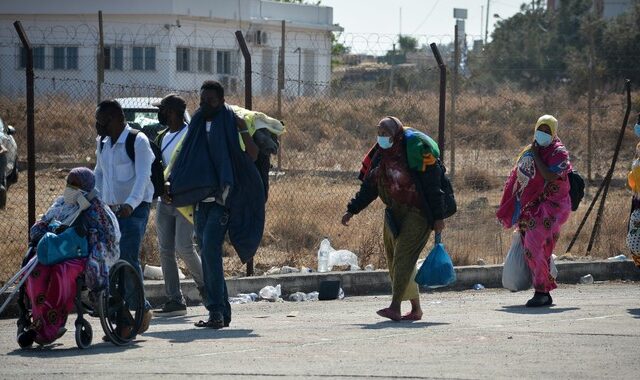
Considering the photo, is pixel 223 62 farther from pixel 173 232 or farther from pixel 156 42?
pixel 173 232

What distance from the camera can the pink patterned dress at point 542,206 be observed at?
10930mm

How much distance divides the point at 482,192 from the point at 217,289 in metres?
12.0

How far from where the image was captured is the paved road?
7.34m

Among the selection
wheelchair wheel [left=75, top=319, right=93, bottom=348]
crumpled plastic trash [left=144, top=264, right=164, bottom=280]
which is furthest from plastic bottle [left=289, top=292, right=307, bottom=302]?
wheelchair wheel [left=75, top=319, right=93, bottom=348]

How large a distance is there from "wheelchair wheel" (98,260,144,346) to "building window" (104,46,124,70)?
Answer: 29.2m

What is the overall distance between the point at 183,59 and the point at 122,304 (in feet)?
102

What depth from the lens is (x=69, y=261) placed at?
8156 millimetres

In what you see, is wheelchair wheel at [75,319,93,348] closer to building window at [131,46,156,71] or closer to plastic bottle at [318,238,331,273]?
plastic bottle at [318,238,331,273]

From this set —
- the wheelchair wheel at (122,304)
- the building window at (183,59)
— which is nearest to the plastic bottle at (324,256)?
the wheelchair wheel at (122,304)

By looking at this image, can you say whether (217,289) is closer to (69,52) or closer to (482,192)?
(482,192)

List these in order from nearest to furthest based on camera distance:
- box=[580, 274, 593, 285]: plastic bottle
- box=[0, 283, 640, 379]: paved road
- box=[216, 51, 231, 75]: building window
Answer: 1. box=[0, 283, 640, 379]: paved road
2. box=[580, 274, 593, 285]: plastic bottle
3. box=[216, 51, 231, 75]: building window

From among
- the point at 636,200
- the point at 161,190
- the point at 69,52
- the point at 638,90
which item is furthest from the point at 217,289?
the point at 69,52

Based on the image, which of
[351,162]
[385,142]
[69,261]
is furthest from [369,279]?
[351,162]

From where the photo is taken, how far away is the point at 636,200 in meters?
11.4
